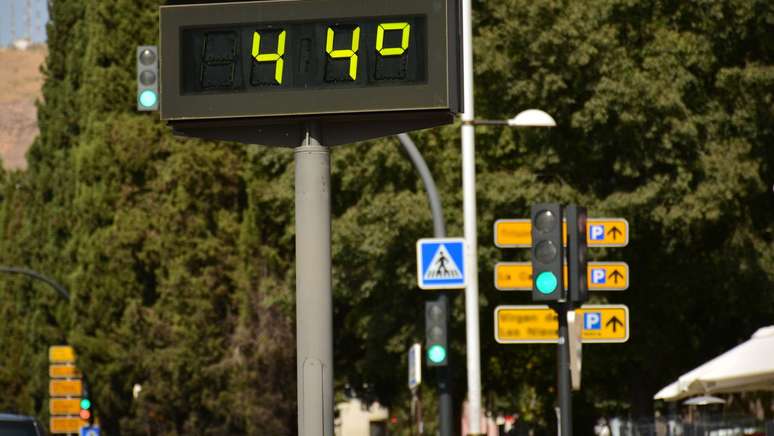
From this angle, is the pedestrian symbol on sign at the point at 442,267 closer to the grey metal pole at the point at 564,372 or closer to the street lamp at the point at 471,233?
the street lamp at the point at 471,233

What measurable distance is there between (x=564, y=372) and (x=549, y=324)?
2468 mm


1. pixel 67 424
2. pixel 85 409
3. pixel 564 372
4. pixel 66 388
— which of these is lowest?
pixel 67 424

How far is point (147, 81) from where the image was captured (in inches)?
568

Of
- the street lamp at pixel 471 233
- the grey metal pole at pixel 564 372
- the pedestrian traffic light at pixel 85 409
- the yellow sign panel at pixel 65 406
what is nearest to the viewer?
the grey metal pole at pixel 564 372

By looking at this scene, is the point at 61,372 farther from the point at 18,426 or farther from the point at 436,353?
the point at 18,426

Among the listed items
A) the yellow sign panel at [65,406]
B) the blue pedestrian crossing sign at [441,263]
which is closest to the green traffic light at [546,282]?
the blue pedestrian crossing sign at [441,263]

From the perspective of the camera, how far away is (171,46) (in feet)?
30.5

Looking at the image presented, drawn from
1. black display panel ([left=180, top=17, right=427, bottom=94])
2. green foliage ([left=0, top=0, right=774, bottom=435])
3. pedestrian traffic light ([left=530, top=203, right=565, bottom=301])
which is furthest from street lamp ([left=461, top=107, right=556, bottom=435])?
black display panel ([left=180, top=17, right=427, bottom=94])

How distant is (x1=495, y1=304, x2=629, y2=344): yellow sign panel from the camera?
16734 mm

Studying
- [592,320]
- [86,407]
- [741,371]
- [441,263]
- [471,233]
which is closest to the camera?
[741,371]

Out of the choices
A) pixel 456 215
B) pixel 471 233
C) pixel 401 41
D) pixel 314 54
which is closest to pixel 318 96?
pixel 314 54

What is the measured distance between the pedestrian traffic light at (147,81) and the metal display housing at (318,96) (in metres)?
3.89

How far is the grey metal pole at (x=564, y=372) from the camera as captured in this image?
47.7 feet

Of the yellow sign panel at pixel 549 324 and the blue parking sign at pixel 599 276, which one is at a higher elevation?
the blue parking sign at pixel 599 276
